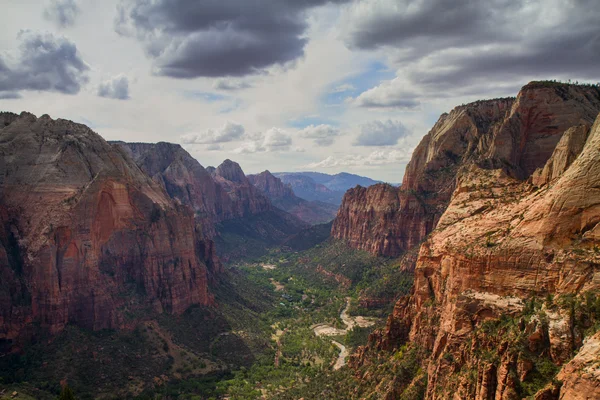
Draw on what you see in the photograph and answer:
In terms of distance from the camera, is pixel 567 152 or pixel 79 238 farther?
pixel 79 238

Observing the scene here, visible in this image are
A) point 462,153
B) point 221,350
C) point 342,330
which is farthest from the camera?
point 462,153

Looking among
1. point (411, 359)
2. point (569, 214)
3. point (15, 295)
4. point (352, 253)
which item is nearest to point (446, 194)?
point (352, 253)

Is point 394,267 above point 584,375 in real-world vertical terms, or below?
below

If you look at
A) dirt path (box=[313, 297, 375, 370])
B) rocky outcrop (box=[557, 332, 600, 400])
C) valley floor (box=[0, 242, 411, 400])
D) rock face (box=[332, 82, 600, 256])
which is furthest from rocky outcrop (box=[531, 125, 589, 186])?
dirt path (box=[313, 297, 375, 370])

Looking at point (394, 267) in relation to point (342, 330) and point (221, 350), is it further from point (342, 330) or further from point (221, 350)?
point (221, 350)

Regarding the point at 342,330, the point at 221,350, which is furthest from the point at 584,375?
the point at 342,330

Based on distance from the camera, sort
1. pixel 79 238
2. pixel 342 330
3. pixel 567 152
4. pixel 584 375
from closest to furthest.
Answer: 1. pixel 584 375
2. pixel 567 152
3. pixel 79 238
4. pixel 342 330
